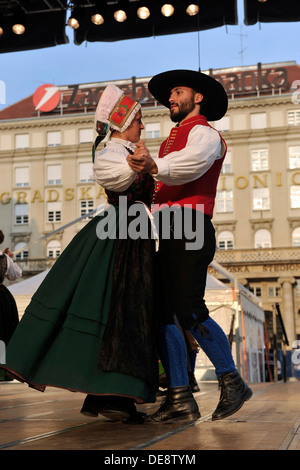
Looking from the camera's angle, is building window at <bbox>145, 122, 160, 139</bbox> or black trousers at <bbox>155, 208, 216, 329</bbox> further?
building window at <bbox>145, 122, 160, 139</bbox>

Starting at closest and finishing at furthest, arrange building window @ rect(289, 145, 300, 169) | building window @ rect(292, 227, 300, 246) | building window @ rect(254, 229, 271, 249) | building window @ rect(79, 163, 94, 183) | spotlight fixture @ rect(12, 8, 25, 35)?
spotlight fixture @ rect(12, 8, 25, 35)
building window @ rect(292, 227, 300, 246)
building window @ rect(254, 229, 271, 249)
building window @ rect(289, 145, 300, 169)
building window @ rect(79, 163, 94, 183)

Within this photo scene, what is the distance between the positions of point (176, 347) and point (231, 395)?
1.10 ft

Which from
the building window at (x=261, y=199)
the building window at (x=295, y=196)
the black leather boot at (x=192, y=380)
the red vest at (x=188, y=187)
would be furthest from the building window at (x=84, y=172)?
the red vest at (x=188, y=187)

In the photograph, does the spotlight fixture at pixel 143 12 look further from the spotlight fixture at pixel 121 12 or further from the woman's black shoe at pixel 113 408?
the woman's black shoe at pixel 113 408

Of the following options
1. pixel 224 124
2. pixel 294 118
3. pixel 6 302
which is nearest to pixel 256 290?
pixel 224 124

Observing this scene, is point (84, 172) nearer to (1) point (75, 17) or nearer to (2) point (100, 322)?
(1) point (75, 17)

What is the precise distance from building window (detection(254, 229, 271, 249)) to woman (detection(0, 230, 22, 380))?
33.1 m

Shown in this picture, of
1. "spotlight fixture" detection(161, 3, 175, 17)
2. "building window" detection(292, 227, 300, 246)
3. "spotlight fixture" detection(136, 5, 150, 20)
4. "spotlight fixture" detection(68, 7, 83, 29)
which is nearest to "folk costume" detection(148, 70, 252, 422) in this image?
"spotlight fixture" detection(161, 3, 175, 17)

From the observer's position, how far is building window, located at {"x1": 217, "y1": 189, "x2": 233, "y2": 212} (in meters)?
40.2

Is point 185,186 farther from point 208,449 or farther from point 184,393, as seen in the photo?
point 208,449

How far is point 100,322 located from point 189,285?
17.8 inches

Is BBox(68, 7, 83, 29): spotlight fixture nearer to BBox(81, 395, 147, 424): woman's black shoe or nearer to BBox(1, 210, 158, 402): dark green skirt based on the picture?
BBox(1, 210, 158, 402): dark green skirt

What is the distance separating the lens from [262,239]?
39.0m

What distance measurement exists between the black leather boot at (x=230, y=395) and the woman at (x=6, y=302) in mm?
4063
